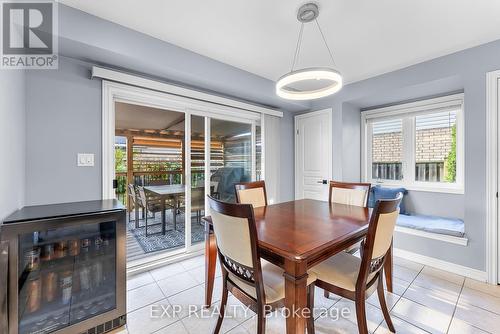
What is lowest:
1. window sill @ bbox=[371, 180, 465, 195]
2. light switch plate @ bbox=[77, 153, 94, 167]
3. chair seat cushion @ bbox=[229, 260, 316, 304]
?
chair seat cushion @ bbox=[229, 260, 316, 304]

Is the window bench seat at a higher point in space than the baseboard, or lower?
higher

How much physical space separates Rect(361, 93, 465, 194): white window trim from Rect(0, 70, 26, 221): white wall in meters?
4.24

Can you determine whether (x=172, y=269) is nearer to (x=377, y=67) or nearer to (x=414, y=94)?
(x=377, y=67)

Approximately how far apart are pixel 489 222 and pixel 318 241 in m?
2.21

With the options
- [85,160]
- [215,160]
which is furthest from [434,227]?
[85,160]

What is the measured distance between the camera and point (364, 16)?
1.83 m

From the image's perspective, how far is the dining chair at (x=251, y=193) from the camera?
7.73 ft

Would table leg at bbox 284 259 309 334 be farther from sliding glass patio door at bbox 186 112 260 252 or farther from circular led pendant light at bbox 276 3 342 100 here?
sliding glass patio door at bbox 186 112 260 252

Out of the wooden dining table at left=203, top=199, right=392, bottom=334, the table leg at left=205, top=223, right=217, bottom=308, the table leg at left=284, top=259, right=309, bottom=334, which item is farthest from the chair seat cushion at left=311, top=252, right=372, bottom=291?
the table leg at left=205, top=223, right=217, bottom=308

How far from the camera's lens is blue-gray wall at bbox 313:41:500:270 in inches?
89.5

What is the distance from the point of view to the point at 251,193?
2.44 metres

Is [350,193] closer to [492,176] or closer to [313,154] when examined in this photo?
[492,176]

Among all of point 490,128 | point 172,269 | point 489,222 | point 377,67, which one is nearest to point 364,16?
point 377,67

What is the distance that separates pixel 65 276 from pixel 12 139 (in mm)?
985
